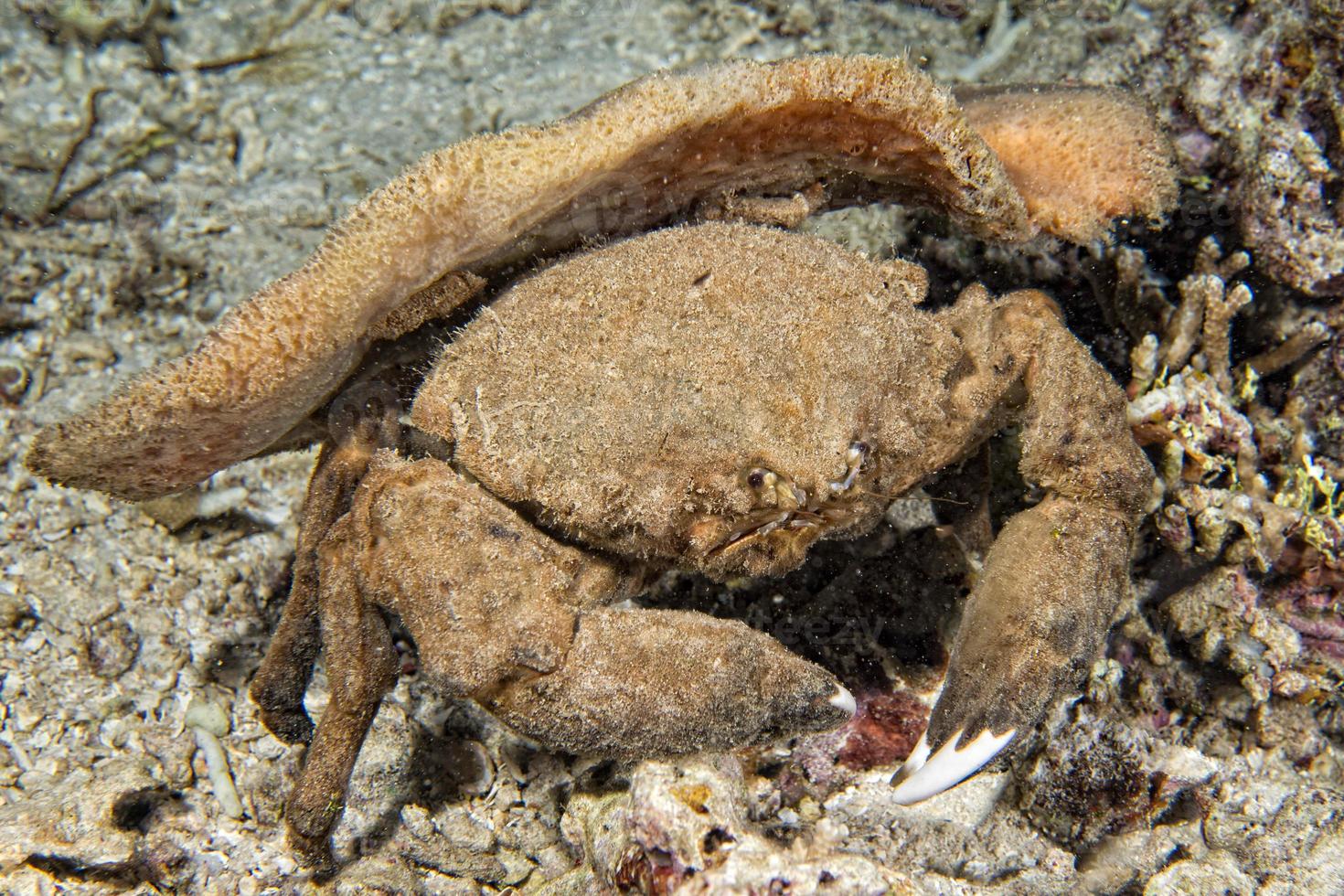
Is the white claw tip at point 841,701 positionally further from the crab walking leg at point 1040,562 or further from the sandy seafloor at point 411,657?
the sandy seafloor at point 411,657

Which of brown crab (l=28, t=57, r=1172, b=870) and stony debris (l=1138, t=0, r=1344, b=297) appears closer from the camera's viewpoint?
brown crab (l=28, t=57, r=1172, b=870)

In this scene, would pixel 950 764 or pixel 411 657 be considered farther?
pixel 411 657

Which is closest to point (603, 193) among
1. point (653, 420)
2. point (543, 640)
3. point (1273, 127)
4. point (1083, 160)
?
point (653, 420)

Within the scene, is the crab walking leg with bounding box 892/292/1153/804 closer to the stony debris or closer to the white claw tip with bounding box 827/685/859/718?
the white claw tip with bounding box 827/685/859/718

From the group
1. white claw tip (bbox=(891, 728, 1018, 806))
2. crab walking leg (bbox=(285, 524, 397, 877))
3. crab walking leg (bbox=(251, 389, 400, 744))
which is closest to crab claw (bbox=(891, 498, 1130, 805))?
white claw tip (bbox=(891, 728, 1018, 806))

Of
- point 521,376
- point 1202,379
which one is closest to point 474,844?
point 521,376

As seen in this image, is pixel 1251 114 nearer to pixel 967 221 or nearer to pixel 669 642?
pixel 967 221

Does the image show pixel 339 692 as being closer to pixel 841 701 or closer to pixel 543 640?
pixel 543 640
